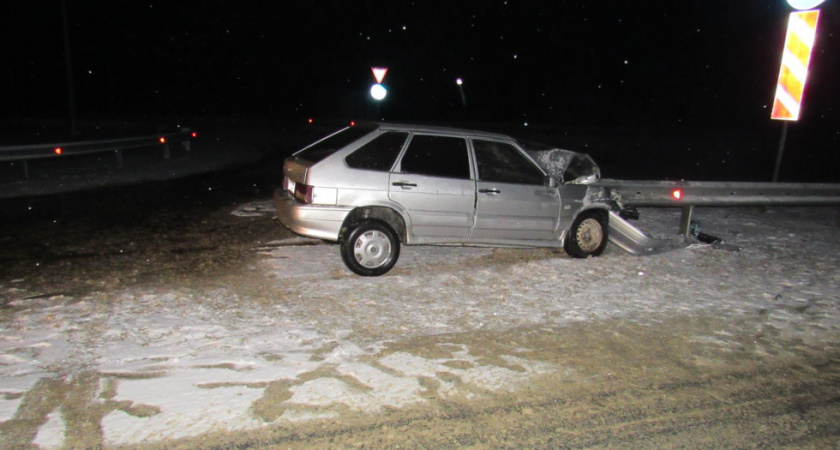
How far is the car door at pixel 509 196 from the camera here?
6.61 metres

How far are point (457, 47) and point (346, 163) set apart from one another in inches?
1538

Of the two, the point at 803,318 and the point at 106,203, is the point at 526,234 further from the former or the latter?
the point at 106,203

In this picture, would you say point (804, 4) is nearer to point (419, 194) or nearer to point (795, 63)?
point (795, 63)

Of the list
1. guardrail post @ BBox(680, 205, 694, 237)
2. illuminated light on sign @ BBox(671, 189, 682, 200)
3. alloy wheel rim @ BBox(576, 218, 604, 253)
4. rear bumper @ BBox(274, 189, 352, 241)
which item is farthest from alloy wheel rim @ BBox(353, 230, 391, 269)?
guardrail post @ BBox(680, 205, 694, 237)

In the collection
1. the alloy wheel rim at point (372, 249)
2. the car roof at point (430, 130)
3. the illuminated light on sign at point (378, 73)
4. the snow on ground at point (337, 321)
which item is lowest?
the snow on ground at point (337, 321)

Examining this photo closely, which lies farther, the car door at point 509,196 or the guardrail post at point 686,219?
the guardrail post at point 686,219

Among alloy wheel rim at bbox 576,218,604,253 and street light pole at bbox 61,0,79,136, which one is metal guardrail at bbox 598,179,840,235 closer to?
alloy wheel rim at bbox 576,218,604,253

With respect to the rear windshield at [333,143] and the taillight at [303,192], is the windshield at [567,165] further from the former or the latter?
the taillight at [303,192]

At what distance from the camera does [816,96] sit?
1575 inches

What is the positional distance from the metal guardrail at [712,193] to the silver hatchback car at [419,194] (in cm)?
117

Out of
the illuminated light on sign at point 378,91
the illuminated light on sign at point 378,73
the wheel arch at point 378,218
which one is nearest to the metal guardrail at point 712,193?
the wheel arch at point 378,218

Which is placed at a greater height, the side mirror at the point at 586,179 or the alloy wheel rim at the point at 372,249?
the side mirror at the point at 586,179

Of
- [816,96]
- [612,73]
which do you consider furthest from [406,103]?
[816,96]

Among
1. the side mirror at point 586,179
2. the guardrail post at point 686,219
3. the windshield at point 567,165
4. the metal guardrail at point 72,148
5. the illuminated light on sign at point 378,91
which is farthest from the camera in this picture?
the illuminated light on sign at point 378,91
